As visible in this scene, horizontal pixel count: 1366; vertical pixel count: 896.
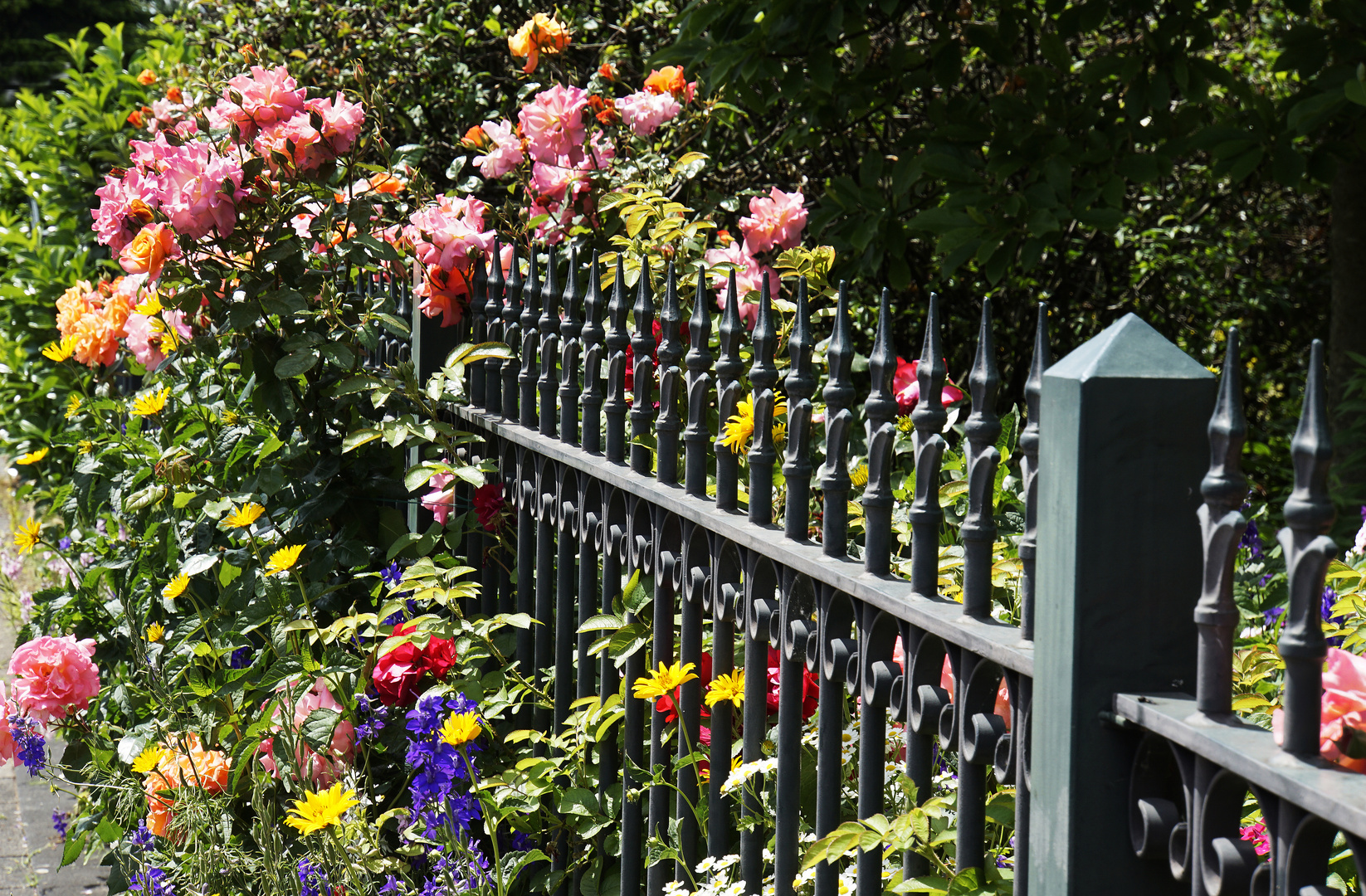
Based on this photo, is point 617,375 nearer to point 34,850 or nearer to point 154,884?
point 154,884

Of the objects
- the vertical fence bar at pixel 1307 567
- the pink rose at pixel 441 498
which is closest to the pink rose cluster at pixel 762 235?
the pink rose at pixel 441 498

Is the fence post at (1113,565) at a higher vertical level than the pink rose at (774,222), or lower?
lower

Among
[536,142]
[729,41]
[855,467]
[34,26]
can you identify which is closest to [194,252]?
[536,142]

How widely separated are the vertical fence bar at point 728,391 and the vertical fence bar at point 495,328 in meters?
0.98

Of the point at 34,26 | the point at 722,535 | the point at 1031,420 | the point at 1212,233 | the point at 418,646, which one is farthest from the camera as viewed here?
the point at 34,26

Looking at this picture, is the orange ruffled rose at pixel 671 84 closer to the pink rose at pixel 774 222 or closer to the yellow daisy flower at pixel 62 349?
the pink rose at pixel 774 222

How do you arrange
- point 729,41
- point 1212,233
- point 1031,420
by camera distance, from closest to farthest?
point 1031,420 < point 729,41 < point 1212,233

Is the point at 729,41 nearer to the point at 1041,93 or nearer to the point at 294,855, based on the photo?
the point at 1041,93

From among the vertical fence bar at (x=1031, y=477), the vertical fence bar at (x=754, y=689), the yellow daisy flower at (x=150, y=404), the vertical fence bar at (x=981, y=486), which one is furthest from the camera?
the yellow daisy flower at (x=150, y=404)

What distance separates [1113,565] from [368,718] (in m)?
1.81

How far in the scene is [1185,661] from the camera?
102 centimetres

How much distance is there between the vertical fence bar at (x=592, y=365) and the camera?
6.95 feet

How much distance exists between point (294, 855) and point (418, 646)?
0.58m

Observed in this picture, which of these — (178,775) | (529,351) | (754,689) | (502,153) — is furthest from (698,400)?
(502,153)
